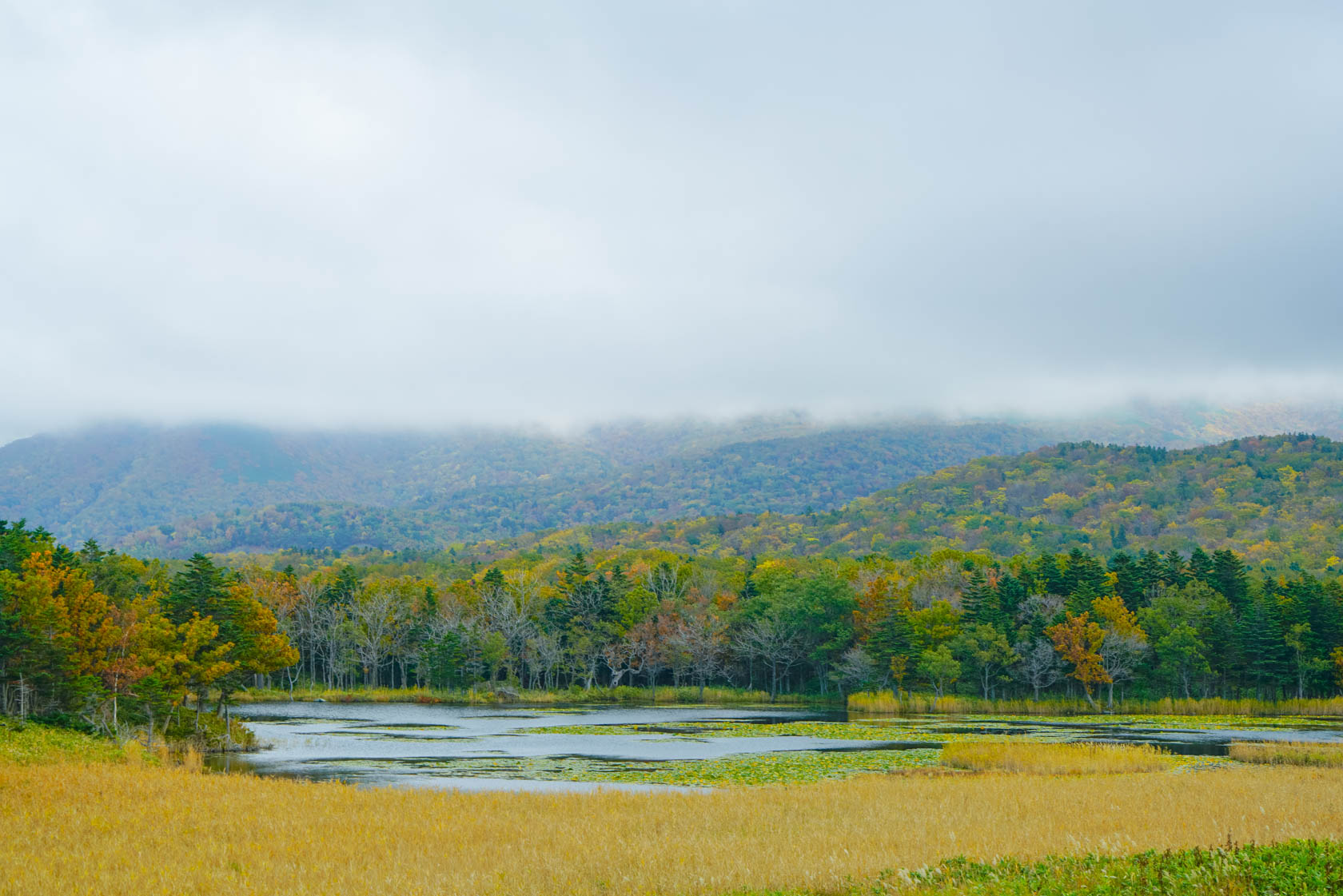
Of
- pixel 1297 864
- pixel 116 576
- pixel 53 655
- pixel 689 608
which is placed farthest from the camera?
pixel 689 608

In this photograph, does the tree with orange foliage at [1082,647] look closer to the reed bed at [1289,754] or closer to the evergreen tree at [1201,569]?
the evergreen tree at [1201,569]

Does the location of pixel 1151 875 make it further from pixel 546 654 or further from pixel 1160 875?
pixel 546 654

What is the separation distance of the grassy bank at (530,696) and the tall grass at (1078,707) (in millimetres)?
18213

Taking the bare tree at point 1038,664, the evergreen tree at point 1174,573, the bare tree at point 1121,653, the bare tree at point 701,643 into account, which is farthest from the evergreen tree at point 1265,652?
the bare tree at point 701,643

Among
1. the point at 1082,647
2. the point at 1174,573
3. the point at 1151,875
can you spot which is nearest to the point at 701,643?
the point at 1082,647

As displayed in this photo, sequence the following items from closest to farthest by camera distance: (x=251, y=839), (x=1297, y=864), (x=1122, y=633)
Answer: (x=1297, y=864) → (x=251, y=839) → (x=1122, y=633)

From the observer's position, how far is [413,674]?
138m

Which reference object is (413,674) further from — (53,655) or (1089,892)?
(1089,892)

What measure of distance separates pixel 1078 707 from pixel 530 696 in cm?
6201

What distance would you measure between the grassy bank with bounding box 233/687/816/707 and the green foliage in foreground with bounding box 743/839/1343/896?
96389mm

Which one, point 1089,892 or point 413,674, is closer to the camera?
point 1089,892

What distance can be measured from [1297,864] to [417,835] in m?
20.0

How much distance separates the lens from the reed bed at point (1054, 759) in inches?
1770

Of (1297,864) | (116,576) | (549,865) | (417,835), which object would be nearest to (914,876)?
(1297,864)
